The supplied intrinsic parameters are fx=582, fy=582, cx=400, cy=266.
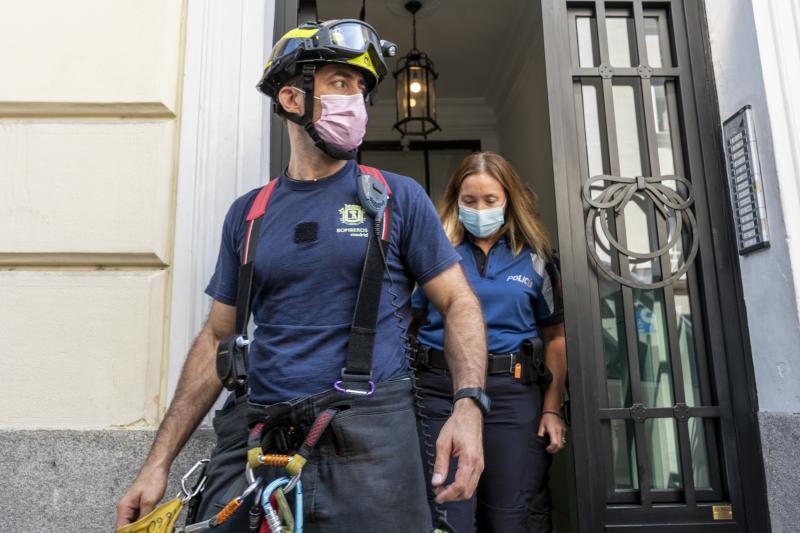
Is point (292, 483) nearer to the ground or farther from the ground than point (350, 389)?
nearer to the ground

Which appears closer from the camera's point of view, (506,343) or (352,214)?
(352,214)

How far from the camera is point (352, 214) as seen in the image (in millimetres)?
1601

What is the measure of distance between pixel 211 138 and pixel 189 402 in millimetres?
1164

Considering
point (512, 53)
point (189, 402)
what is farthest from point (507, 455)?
point (512, 53)

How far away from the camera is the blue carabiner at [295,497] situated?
4.36 ft

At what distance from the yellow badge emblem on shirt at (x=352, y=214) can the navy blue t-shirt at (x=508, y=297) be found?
94 cm

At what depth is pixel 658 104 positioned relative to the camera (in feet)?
9.00

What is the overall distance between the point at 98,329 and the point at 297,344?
4.04 feet

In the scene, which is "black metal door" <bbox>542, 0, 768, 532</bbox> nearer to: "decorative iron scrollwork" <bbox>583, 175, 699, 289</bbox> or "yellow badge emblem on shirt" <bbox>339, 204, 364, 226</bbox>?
"decorative iron scrollwork" <bbox>583, 175, 699, 289</bbox>

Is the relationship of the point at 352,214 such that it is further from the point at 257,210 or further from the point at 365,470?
the point at 365,470

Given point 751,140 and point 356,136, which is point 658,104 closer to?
point 751,140

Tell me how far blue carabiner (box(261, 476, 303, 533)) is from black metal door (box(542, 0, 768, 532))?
1.47 meters

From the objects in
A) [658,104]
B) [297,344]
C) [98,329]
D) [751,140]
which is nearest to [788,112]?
[751,140]

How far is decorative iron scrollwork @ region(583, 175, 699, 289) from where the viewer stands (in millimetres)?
2566
